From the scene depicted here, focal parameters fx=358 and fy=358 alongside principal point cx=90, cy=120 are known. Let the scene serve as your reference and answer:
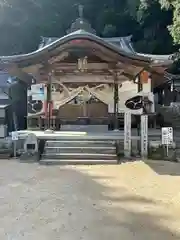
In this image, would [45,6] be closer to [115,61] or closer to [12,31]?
[12,31]

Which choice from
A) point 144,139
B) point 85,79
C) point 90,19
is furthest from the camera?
point 90,19

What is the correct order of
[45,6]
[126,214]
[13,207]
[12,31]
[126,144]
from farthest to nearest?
[45,6]
[12,31]
[126,144]
[13,207]
[126,214]

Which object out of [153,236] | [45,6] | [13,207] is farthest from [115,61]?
[45,6]

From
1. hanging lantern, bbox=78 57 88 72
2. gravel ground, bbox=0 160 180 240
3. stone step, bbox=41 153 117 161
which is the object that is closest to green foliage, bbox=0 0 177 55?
hanging lantern, bbox=78 57 88 72

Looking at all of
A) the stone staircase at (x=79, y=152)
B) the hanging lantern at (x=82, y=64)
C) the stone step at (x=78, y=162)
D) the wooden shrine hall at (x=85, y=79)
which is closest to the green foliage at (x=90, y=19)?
the wooden shrine hall at (x=85, y=79)

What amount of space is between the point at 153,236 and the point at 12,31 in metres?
19.6

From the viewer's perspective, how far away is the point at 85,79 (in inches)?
555

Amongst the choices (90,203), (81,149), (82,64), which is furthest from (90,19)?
(90,203)

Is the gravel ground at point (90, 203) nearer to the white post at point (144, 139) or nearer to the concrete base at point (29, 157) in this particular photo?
the concrete base at point (29, 157)

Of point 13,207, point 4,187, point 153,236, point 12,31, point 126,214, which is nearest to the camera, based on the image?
point 153,236

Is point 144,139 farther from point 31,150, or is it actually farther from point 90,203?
point 90,203

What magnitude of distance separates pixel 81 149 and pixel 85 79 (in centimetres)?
505

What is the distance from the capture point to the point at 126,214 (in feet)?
15.8

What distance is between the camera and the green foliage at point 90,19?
21375mm
